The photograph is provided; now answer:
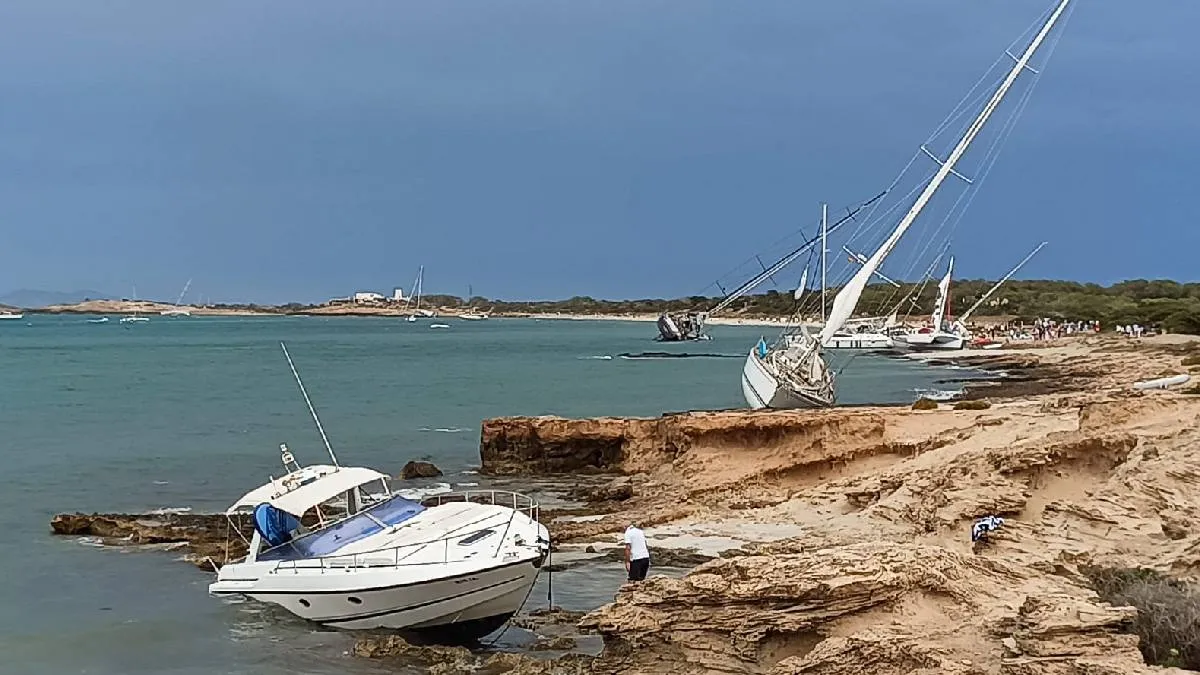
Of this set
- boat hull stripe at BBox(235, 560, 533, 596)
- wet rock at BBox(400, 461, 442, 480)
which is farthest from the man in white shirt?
wet rock at BBox(400, 461, 442, 480)

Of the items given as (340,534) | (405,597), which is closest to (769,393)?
(340,534)

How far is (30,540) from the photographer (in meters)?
25.6

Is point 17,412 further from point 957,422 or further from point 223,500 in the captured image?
point 957,422

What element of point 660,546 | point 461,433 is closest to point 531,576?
point 660,546

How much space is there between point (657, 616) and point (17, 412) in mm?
52814

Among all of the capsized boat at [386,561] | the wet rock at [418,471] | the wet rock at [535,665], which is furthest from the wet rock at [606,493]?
the wet rock at [535,665]

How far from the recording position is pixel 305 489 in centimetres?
1770

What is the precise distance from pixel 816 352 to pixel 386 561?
29.0m

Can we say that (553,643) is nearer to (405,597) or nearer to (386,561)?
(405,597)

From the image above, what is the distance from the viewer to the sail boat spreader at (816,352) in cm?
3516

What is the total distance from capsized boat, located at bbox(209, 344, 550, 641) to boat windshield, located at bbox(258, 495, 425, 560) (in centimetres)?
2

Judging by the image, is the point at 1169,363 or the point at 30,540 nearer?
the point at 30,540

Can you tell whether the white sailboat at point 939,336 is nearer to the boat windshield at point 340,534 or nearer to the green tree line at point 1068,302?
the green tree line at point 1068,302

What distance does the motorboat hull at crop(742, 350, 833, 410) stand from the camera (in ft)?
132
